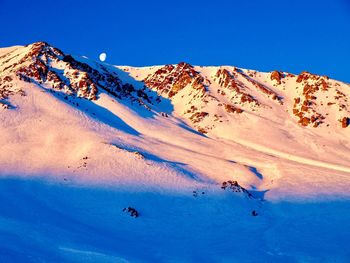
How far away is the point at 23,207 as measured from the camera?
3048 centimetres

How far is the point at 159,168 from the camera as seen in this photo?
43094mm

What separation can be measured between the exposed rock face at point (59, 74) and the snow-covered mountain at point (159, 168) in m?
0.37

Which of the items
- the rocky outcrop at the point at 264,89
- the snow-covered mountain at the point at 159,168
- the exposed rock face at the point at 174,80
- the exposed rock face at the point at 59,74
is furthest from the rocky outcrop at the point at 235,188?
the rocky outcrop at the point at 264,89

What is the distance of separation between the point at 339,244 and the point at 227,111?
57450 mm

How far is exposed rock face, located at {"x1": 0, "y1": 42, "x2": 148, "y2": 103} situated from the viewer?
70312 mm

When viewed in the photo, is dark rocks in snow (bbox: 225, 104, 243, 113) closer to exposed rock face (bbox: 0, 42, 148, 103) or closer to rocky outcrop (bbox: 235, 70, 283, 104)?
rocky outcrop (bbox: 235, 70, 283, 104)

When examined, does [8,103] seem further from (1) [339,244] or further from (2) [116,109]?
(1) [339,244]

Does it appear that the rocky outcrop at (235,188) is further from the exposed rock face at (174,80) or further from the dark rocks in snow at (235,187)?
the exposed rock face at (174,80)

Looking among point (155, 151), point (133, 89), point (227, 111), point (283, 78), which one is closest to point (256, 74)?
point (283, 78)

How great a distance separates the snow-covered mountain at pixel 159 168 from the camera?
91.9 ft

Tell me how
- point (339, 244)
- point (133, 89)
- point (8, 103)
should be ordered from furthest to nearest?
point (133, 89) → point (8, 103) → point (339, 244)

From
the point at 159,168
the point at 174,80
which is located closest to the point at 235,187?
the point at 159,168

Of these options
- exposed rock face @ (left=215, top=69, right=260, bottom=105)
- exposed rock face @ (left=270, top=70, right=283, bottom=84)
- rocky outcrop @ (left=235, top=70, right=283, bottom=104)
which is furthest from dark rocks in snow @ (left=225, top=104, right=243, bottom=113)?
exposed rock face @ (left=270, top=70, right=283, bottom=84)

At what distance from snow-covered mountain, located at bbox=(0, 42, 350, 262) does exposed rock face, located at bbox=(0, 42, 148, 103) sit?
0.37 metres
